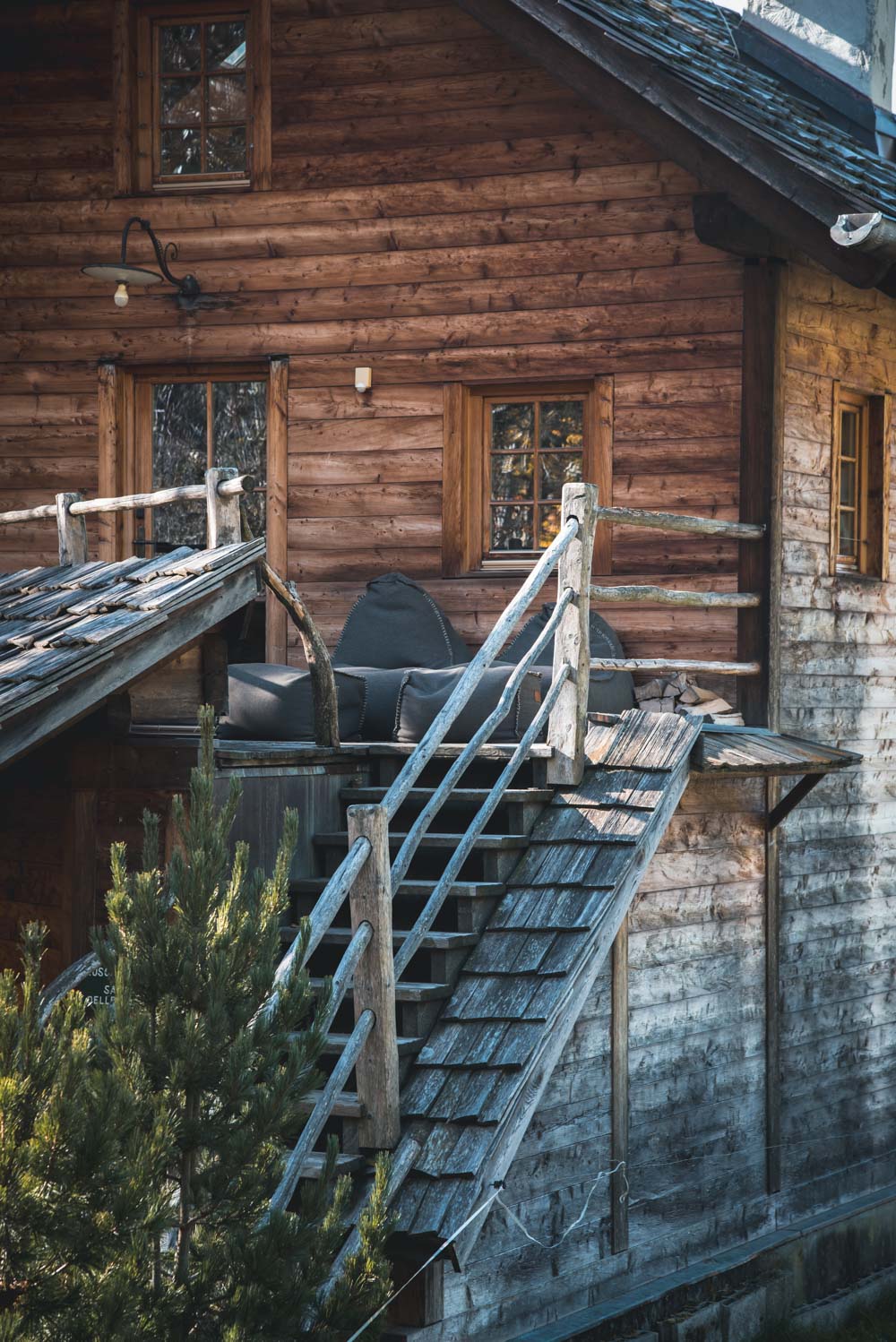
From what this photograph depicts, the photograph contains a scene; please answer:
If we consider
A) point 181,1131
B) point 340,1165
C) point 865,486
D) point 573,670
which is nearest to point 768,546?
point 865,486

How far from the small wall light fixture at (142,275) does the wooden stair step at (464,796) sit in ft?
12.4

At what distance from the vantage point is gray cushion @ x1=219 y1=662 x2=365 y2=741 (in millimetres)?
8117

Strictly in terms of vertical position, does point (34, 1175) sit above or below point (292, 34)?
below

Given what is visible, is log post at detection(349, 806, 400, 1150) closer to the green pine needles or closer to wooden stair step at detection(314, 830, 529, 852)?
wooden stair step at detection(314, 830, 529, 852)

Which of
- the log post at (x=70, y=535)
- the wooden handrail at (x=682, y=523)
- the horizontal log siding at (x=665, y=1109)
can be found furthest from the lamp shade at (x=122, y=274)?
the horizontal log siding at (x=665, y=1109)

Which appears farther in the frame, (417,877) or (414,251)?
(414,251)

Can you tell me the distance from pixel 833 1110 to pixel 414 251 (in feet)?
18.4

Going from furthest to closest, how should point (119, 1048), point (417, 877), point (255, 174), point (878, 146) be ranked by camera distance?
point (878, 146)
point (255, 174)
point (417, 877)
point (119, 1048)

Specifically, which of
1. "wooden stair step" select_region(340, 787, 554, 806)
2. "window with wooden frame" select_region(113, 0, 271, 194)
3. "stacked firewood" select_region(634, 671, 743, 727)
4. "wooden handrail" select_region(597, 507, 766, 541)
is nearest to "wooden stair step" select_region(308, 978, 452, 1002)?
"wooden stair step" select_region(340, 787, 554, 806)

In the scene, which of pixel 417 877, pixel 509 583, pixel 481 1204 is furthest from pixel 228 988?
pixel 509 583

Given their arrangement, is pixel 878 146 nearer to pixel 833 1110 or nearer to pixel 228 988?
pixel 833 1110

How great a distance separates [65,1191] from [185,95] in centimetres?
858

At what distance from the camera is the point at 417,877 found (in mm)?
7574

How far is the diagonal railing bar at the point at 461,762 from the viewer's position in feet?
21.5
